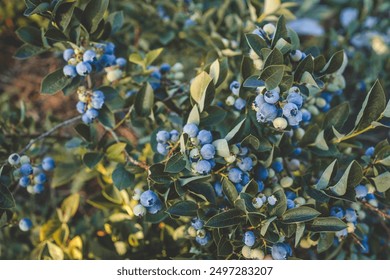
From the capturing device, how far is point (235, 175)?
101 centimetres

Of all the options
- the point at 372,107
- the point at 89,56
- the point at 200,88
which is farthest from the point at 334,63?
the point at 89,56

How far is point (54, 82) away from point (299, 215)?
79 centimetres

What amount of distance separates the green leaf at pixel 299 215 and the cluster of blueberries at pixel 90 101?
623mm

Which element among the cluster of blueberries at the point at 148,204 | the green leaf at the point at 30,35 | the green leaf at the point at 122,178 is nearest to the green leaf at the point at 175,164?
the cluster of blueberries at the point at 148,204

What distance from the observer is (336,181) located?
1051mm

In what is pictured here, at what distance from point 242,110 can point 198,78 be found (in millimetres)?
219

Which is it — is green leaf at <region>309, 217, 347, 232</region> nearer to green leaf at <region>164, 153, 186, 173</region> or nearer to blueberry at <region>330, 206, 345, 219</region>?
blueberry at <region>330, 206, 345, 219</region>

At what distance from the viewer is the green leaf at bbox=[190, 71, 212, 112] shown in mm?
1031

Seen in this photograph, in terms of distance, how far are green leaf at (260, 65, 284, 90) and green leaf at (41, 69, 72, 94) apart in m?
0.61

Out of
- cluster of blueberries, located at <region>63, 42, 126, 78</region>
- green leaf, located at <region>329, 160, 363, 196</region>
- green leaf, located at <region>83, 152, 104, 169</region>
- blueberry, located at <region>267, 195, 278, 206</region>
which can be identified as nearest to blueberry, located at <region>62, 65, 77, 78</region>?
cluster of blueberries, located at <region>63, 42, 126, 78</region>

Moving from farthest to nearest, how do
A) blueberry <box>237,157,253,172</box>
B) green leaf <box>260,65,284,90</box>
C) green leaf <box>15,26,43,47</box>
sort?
green leaf <box>15,26,43,47</box>
blueberry <box>237,157,253,172</box>
green leaf <box>260,65,284,90</box>

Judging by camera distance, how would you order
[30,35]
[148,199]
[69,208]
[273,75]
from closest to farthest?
[273,75] → [148,199] → [30,35] → [69,208]

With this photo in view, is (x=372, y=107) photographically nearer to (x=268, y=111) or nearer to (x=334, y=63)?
(x=334, y=63)
